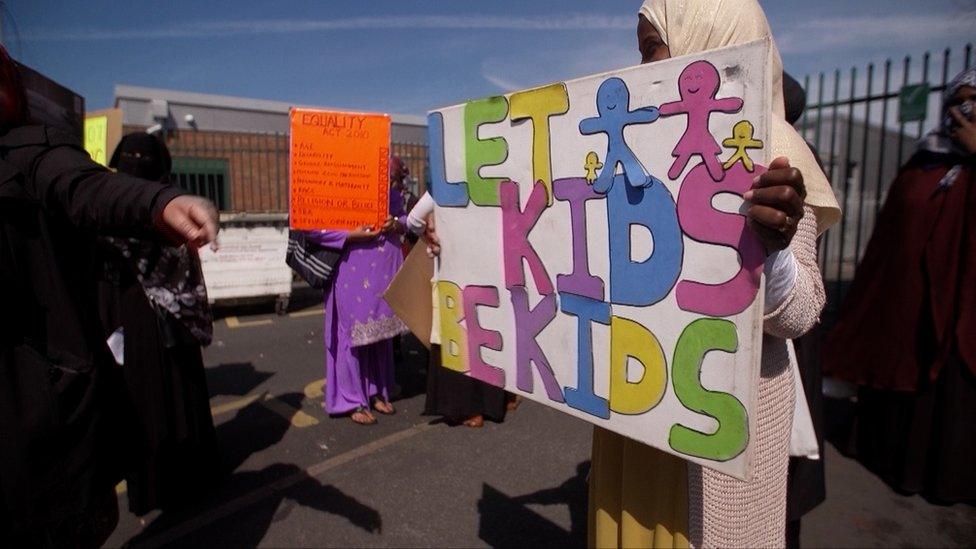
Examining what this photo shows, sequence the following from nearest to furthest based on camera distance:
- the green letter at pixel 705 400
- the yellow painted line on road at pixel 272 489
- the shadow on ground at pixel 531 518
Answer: the green letter at pixel 705 400 < the shadow on ground at pixel 531 518 < the yellow painted line on road at pixel 272 489

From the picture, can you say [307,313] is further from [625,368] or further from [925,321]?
[625,368]

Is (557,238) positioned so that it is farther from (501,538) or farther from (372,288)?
(372,288)

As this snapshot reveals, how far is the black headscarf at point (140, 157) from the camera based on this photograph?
277cm

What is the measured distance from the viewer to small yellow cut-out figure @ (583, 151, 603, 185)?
1.23m

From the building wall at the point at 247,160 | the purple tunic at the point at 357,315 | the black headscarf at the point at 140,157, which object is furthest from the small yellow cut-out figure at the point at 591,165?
the building wall at the point at 247,160

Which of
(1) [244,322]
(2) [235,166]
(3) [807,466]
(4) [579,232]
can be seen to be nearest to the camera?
(4) [579,232]

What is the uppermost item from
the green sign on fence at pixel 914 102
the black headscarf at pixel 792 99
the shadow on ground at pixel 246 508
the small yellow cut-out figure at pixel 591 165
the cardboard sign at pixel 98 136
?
the green sign on fence at pixel 914 102

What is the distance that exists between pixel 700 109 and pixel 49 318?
5.13 ft

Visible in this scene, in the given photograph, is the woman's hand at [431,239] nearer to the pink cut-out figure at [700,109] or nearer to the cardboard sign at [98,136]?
the pink cut-out figure at [700,109]

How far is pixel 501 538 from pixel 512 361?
1547mm

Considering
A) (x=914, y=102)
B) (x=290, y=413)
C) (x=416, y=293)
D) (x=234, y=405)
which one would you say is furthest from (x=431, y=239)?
(x=914, y=102)

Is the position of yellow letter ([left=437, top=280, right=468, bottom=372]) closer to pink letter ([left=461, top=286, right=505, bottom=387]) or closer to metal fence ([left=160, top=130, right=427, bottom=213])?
pink letter ([left=461, top=286, right=505, bottom=387])

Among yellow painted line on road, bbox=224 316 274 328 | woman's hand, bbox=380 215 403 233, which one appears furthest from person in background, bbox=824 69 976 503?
yellow painted line on road, bbox=224 316 274 328

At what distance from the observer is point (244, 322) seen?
7.59 meters
